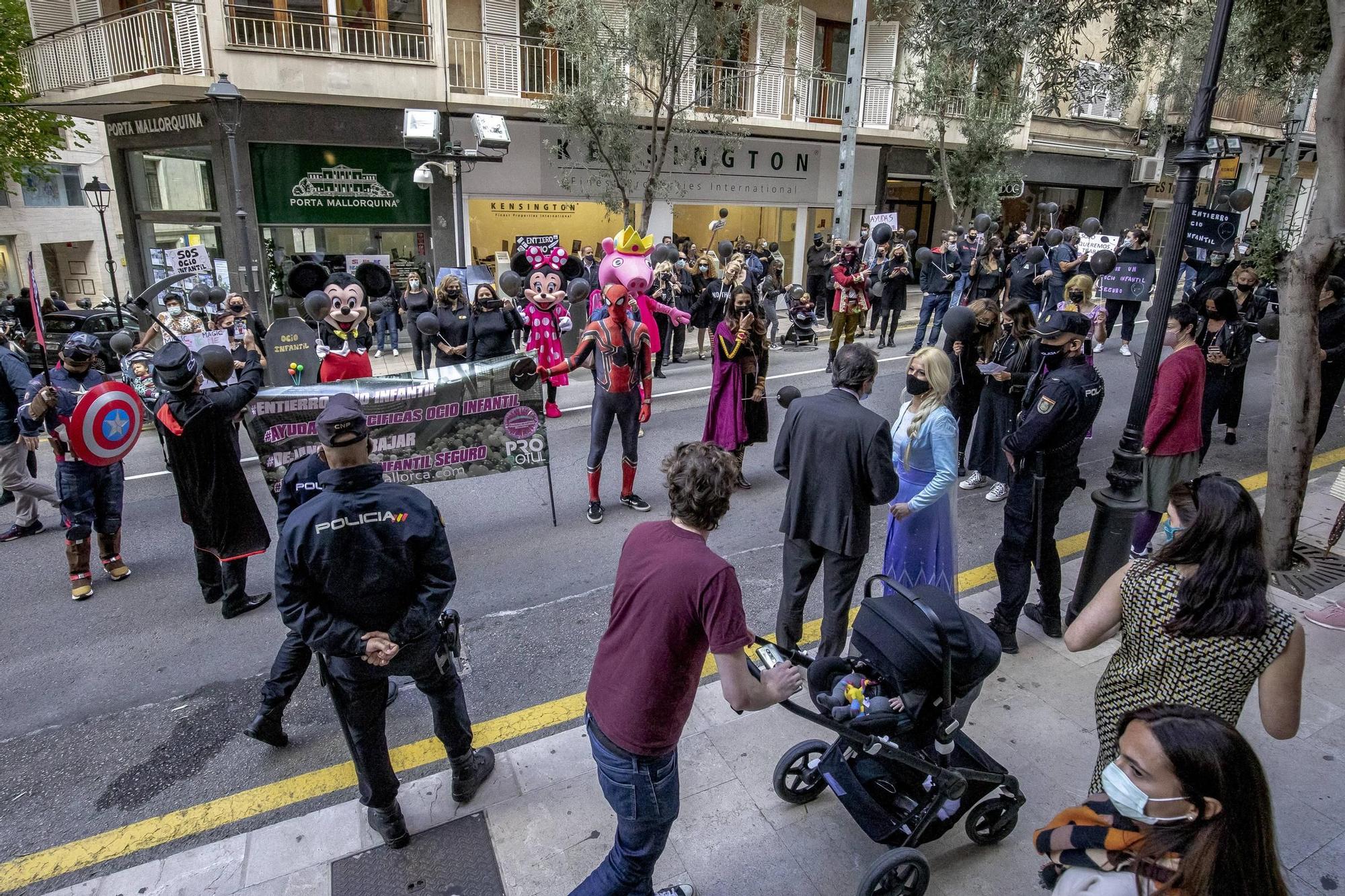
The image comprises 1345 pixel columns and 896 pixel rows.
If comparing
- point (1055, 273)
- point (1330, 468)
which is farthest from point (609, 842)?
point (1055, 273)

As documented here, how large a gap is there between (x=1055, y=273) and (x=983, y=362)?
7.24 metres

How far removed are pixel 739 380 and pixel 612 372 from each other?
1.24 m

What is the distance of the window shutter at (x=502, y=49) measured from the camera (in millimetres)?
16609

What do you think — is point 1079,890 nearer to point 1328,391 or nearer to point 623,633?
point 623,633

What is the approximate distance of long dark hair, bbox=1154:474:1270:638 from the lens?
249 centimetres

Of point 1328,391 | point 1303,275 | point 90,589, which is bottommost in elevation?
point 90,589

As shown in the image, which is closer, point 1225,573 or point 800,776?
point 1225,573

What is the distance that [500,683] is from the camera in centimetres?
471

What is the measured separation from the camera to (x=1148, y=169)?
1024 inches

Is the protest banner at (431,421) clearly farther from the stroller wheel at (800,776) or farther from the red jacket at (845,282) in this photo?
the red jacket at (845,282)

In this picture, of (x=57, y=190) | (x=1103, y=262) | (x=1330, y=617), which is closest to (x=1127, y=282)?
(x=1103, y=262)


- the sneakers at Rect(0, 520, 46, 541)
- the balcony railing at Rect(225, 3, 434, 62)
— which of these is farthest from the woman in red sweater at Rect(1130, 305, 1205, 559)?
the balcony railing at Rect(225, 3, 434, 62)

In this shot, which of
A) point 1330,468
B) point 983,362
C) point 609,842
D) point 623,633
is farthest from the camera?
point 1330,468

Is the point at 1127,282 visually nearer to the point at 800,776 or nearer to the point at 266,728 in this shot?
the point at 800,776
